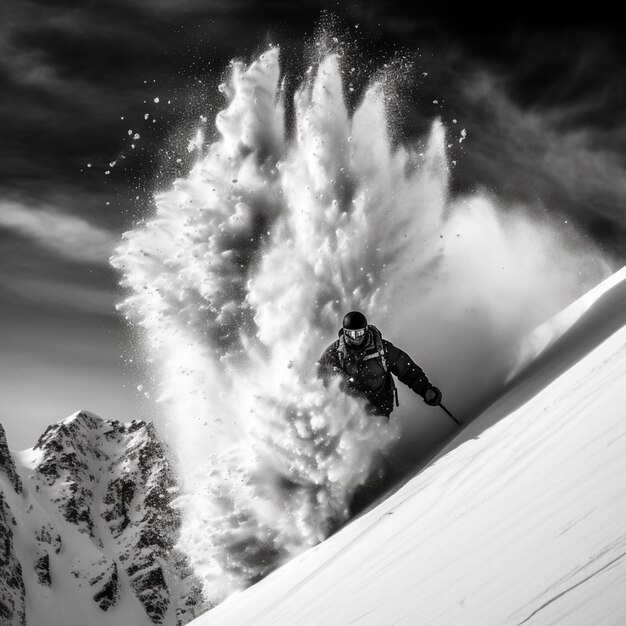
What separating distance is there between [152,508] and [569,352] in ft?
696

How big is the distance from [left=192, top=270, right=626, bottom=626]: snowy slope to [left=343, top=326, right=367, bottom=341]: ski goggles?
2.27m

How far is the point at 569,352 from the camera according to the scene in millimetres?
8164

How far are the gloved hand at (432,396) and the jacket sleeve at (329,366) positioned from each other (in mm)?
1526

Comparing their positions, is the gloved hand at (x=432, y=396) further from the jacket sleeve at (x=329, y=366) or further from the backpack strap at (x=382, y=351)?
the jacket sleeve at (x=329, y=366)

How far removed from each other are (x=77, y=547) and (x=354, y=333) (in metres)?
190

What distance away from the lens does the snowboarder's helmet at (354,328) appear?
9008 mm

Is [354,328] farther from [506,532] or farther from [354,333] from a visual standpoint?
[506,532]

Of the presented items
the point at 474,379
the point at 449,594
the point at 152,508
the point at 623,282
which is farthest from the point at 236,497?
the point at 152,508

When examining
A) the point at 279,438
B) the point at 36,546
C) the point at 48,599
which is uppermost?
the point at 36,546

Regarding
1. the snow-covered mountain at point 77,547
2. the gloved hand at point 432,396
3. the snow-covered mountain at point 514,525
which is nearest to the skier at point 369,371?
the gloved hand at point 432,396

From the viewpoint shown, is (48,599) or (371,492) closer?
(371,492)

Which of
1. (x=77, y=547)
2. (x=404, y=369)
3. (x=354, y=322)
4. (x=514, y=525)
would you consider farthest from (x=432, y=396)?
(x=77, y=547)

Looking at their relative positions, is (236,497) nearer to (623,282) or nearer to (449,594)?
(449,594)

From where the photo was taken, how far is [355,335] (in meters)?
9.03
